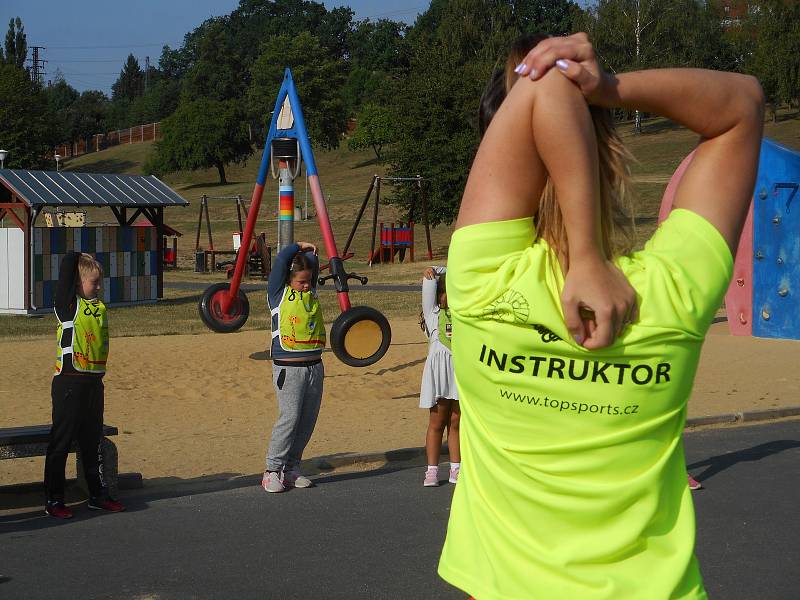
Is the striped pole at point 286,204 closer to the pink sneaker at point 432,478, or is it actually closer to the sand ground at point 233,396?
the sand ground at point 233,396

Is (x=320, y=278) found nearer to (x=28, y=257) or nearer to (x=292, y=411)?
(x=292, y=411)

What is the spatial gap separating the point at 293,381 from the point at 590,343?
247 inches

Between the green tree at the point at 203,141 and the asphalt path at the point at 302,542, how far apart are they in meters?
77.6

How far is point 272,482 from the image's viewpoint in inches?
309

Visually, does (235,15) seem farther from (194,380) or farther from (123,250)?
(194,380)

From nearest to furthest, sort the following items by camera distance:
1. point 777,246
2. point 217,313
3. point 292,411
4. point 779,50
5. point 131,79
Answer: point 292,411 → point 217,313 → point 777,246 → point 779,50 → point 131,79

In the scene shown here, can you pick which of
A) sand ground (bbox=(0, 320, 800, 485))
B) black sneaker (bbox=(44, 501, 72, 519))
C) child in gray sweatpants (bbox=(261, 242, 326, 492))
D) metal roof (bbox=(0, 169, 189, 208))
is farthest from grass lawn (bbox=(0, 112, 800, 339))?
black sneaker (bbox=(44, 501, 72, 519))

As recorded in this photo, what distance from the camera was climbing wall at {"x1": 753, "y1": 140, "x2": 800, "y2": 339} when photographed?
17.7 metres

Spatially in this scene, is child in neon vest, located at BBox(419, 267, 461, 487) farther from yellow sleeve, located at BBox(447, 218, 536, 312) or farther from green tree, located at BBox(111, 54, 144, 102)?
green tree, located at BBox(111, 54, 144, 102)

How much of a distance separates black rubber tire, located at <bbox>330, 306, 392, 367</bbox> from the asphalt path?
308 centimetres

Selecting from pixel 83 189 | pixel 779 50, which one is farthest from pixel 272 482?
pixel 779 50

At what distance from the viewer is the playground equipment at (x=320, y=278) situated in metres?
11.7

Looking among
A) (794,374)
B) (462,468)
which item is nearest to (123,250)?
(794,374)

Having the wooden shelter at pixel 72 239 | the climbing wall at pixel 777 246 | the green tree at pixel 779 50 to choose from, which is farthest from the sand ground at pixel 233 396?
the green tree at pixel 779 50
